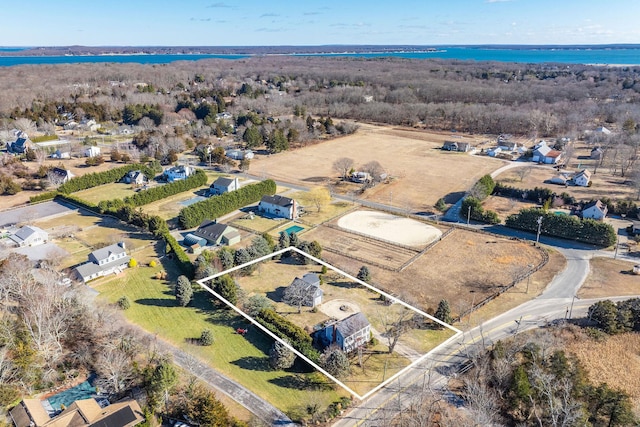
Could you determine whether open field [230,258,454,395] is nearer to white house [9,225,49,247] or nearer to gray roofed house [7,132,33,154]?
white house [9,225,49,247]

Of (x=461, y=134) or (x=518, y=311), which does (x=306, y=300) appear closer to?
(x=518, y=311)

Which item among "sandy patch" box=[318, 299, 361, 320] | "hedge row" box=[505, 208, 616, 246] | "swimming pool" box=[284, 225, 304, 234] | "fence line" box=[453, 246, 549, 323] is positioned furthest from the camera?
"swimming pool" box=[284, 225, 304, 234]

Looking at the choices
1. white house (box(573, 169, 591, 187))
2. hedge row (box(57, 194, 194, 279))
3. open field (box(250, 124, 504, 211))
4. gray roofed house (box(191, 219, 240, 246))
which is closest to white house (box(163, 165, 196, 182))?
open field (box(250, 124, 504, 211))

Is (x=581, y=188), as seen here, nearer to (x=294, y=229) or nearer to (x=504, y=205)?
(x=504, y=205)

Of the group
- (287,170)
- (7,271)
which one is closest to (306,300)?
(7,271)

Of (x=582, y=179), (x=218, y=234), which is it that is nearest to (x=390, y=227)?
(x=218, y=234)

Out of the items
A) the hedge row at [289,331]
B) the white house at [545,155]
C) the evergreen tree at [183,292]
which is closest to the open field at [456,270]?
the hedge row at [289,331]
